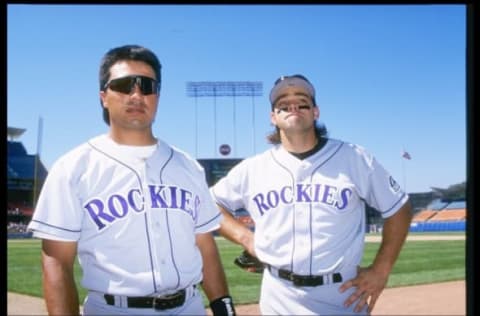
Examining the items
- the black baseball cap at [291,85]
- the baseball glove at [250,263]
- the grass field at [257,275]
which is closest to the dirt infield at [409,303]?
the grass field at [257,275]

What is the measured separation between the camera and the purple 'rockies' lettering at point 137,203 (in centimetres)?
168

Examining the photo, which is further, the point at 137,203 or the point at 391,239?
the point at 391,239

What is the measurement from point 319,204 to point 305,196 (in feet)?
0.20

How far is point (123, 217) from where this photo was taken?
5.60ft

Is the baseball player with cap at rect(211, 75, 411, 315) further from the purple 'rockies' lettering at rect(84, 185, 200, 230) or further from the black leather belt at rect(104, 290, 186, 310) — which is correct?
the black leather belt at rect(104, 290, 186, 310)

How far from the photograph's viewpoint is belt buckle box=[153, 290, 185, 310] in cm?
170

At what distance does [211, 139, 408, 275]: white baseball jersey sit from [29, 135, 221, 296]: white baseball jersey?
0.38 m

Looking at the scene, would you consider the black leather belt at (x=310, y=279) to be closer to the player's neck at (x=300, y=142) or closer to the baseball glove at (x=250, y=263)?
the baseball glove at (x=250, y=263)

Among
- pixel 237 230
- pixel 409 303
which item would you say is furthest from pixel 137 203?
pixel 409 303

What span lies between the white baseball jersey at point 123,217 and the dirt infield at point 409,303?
3312mm

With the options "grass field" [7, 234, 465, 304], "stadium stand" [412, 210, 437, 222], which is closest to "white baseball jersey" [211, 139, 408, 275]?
"grass field" [7, 234, 465, 304]

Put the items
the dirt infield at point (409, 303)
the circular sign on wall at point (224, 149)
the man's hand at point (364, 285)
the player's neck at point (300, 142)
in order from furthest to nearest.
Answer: the dirt infield at point (409, 303)
the circular sign on wall at point (224, 149)
the player's neck at point (300, 142)
the man's hand at point (364, 285)

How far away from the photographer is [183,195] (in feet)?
5.88

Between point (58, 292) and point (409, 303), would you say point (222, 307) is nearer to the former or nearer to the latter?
point (58, 292)
